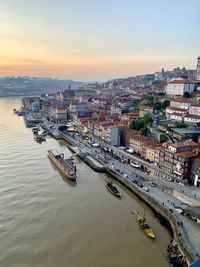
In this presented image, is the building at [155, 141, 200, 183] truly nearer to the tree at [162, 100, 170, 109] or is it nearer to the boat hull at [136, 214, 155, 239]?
the boat hull at [136, 214, 155, 239]

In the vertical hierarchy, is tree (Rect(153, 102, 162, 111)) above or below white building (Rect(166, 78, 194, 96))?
below

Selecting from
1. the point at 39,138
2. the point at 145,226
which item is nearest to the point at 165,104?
the point at 39,138

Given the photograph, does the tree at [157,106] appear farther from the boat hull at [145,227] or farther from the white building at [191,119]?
the boat hull at [145,227]

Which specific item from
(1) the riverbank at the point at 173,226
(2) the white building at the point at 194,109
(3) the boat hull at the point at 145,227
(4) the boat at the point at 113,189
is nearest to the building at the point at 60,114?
(2) the white building at the point at 194,109

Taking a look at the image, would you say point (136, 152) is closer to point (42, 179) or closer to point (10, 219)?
point (42, 179)

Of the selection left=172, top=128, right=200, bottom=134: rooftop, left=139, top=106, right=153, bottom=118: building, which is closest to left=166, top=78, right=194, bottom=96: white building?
left=139, top=106, right=153, bottom=118: building

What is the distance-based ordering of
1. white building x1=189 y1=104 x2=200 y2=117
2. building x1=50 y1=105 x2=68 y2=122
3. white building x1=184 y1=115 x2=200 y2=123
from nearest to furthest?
white building x1=184 y1=115 x2=200 y2=123 → white building x1=189 y1=104 x2=200 y2=117 → building x1=50 y1=105 x2=68 y2=122

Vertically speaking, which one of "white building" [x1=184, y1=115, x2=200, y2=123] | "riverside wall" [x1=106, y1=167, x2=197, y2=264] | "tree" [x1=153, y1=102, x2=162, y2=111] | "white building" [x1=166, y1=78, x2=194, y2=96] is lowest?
"riverside wall" [x1=106, y1=167, x2=197, y2=264]
